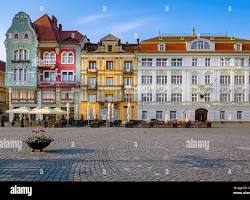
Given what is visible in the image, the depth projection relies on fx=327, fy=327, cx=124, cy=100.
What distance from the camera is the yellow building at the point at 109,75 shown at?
4728 cm

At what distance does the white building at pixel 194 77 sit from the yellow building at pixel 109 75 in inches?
56.3

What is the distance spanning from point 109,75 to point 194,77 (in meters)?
12.5

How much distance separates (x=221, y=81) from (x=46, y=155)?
40614mm

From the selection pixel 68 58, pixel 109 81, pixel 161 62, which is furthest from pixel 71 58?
pixel 161 62

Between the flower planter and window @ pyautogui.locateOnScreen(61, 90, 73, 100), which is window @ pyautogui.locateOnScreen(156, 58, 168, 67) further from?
the flower planter

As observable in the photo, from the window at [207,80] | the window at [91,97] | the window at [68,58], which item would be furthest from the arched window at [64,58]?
the window at [207,80]

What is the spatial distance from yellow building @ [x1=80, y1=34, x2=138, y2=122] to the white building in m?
1.43

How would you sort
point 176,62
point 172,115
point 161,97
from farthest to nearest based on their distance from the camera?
point 176,62 → point 161,97 → point 172,115

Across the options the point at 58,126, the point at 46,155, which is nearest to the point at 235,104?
the point at 58,126

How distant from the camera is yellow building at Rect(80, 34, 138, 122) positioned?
4728 cm

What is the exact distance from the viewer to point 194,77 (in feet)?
158

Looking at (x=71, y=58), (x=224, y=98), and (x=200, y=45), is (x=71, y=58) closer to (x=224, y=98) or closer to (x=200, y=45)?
(x=200, y=45)

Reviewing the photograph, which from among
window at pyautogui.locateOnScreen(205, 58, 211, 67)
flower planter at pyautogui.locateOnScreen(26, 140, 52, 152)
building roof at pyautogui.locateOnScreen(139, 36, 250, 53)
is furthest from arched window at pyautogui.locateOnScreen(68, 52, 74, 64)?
flower planter at pyautogui.locateOnScreen(26, 140, 52, 152)
